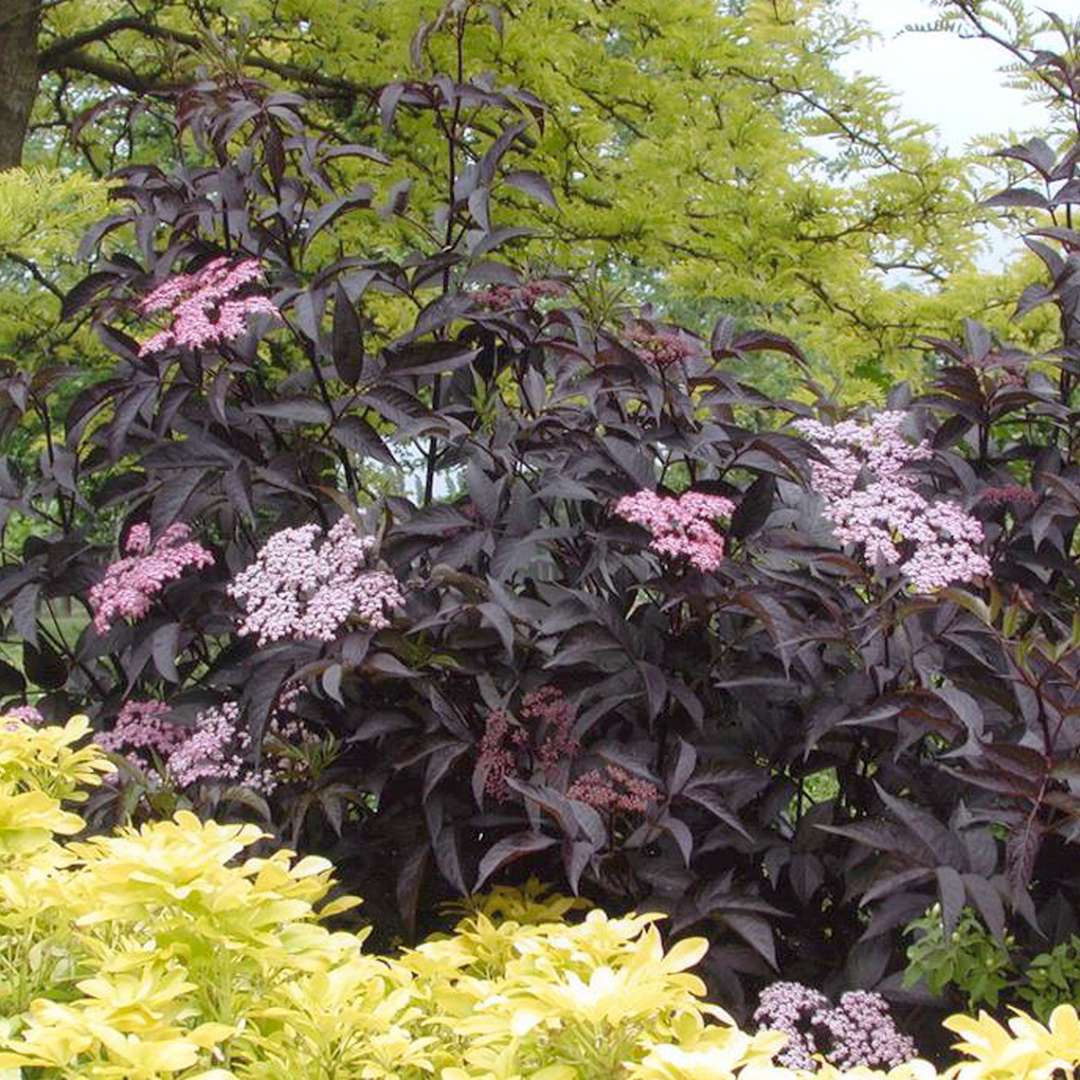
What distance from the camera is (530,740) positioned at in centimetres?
211

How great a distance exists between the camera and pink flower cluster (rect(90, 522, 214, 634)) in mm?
2137

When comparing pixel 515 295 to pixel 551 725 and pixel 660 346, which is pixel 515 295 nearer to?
pixel 660 346

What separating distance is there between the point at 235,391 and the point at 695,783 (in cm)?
103

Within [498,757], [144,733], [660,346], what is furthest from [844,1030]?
[144,733]

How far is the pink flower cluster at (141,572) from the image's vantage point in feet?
7.01

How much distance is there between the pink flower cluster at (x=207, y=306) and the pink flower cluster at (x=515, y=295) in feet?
1.14

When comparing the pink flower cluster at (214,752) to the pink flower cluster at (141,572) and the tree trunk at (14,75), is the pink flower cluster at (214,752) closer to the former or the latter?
the pink flower cluster at (141,572)

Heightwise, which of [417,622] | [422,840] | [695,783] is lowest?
[422,840]

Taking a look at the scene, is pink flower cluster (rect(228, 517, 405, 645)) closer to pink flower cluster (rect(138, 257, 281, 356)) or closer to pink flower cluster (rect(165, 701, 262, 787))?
pink flower cluster (rect(165, 701, 262, 787))

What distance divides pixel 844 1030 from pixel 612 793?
1.37 ft

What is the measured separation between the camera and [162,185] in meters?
2.57

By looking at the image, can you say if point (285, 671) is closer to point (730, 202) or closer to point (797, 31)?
point (730, 202)

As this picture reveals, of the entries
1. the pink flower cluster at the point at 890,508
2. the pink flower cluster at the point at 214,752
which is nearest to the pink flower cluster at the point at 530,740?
the pink flower cluster at the point at 214,752

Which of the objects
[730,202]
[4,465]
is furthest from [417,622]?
[730,202]
